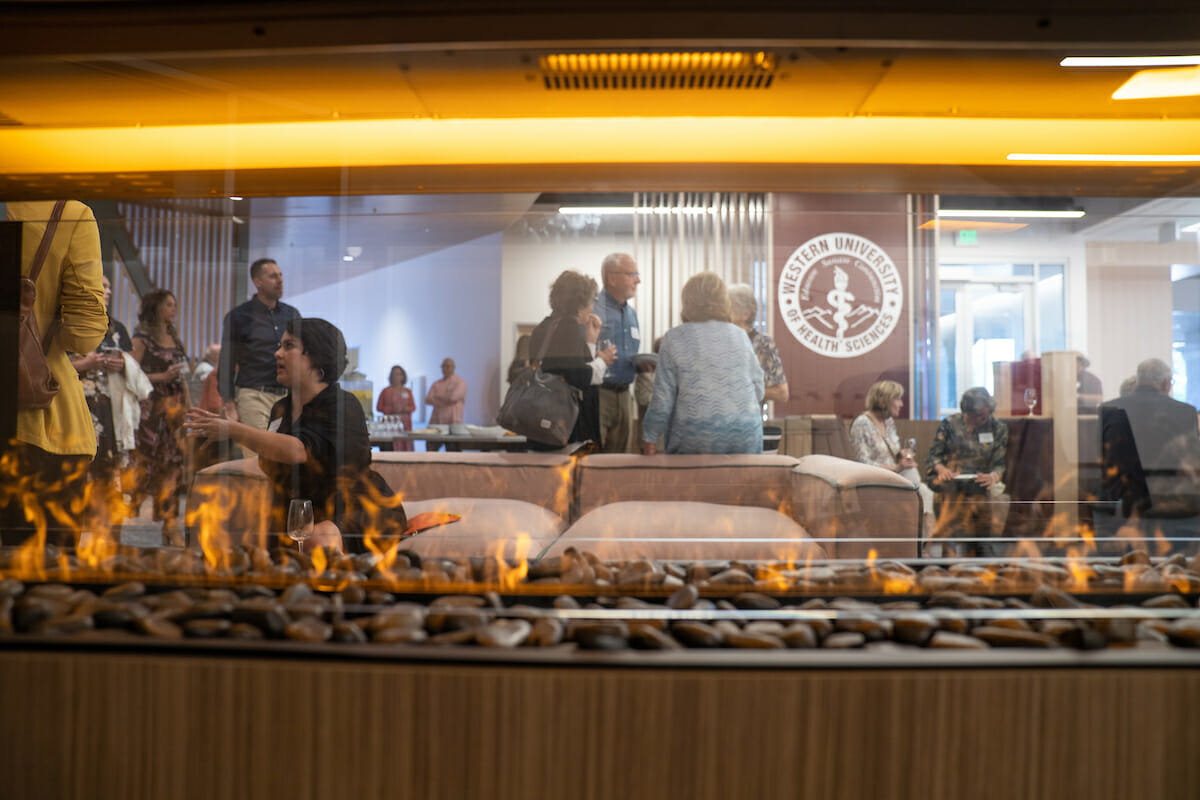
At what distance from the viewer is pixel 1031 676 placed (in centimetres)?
99

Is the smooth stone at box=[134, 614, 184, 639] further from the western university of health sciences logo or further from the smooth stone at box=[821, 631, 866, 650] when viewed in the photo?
the western university of health sciences logo

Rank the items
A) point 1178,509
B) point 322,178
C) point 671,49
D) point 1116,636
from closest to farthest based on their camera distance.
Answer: point 1116,636, point 671,49, point 1178,509, point 322,178

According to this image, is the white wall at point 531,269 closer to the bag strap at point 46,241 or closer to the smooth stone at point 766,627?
the bag strap at point 46,241

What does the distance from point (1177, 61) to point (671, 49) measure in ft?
3.43

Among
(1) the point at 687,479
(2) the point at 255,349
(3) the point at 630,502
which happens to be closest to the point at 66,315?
(2) the point at 255,349

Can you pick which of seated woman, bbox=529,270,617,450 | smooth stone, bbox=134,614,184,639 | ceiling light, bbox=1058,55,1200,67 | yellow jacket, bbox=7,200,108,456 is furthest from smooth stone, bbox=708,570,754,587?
yellow jacket, bbox=7,200,108,456

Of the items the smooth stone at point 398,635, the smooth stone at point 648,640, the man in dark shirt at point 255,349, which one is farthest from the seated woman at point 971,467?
the man in dark shirt at point 255,349

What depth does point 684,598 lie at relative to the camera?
133 centimetres

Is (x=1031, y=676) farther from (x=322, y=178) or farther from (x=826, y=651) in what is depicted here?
(x=322, y=178)

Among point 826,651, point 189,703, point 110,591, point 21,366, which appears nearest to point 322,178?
point 21,366

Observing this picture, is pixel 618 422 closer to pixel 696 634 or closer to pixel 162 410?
pixel 162 410

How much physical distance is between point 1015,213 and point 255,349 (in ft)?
6.39

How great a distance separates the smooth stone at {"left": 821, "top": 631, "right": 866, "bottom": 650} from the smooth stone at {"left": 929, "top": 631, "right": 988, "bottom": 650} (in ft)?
0.31

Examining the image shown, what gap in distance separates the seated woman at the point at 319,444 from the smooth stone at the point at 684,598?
955 mm
